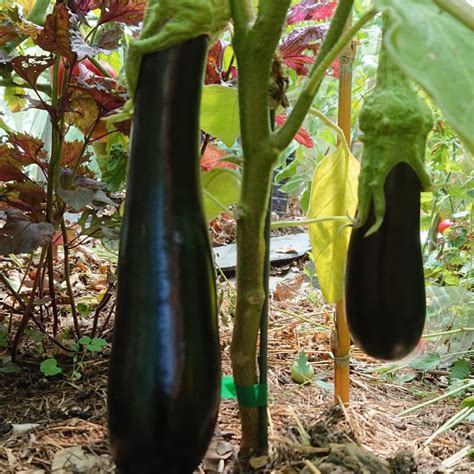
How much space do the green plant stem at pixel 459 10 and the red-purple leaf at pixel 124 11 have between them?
2.10 feet

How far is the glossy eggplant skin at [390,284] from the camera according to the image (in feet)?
2.02

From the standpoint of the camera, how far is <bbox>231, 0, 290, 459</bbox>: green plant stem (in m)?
0.55

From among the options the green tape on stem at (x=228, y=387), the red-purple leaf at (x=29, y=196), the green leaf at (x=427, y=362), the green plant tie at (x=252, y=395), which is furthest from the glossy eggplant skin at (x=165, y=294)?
the green leaf at (x=427, y=362)

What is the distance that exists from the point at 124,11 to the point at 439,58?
713 millimetres

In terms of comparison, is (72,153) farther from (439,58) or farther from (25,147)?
(439,58)

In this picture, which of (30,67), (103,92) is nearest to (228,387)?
(103,92)

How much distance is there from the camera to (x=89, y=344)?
108 cm

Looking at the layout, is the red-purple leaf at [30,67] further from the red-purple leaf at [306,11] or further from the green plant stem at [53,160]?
the red-purple leaf at [306,11]

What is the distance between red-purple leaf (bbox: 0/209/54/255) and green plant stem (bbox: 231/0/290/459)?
1.31ft

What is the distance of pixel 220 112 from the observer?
2.68ft

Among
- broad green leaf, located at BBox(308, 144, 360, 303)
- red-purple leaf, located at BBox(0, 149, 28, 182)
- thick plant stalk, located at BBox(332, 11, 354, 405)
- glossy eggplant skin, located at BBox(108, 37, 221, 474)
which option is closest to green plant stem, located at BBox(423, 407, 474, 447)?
thick plant stalk, located at BBox(332, 11, 354, 405)

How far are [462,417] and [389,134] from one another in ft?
1.81

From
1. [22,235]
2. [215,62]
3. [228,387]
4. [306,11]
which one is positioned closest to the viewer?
[228,387]

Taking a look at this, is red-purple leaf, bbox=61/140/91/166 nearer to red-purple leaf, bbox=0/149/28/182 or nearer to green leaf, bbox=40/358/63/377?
red-purple leaf, bbox=0/149/28/182
